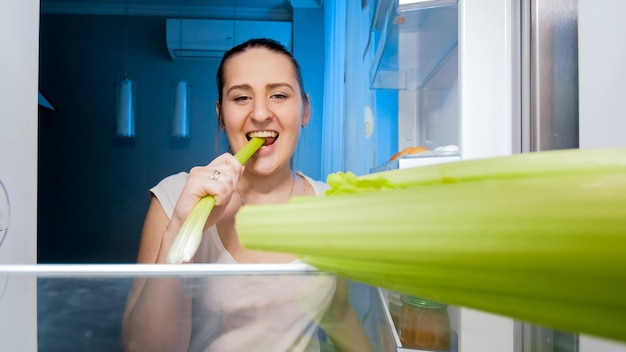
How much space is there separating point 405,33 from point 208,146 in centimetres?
127

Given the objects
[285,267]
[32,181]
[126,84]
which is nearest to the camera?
[285,267]

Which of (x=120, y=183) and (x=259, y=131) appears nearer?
(x=259, y=131)

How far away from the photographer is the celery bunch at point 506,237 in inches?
5.0

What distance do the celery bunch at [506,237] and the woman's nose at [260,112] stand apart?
0.77 m

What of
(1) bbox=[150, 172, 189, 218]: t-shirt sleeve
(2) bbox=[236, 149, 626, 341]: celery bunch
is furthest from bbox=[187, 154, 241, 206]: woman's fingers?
(2) bbox=[236, 149, 626, 341]: celery bunch

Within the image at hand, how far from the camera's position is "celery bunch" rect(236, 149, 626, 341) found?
0.13 meters

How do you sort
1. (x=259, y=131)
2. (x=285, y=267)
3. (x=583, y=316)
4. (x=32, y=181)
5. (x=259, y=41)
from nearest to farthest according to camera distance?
(x=583, y=316) < (x=285, y=267) < (x=32, y=181) < (x=259, y=131) < (x=259, y=41)

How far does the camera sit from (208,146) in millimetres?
1674

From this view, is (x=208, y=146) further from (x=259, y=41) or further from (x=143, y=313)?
(x=143, y=313)

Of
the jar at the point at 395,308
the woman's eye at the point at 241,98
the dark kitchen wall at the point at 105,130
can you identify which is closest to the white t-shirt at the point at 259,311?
the jar at the point at 395,308

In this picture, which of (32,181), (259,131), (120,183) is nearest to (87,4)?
(120,183)

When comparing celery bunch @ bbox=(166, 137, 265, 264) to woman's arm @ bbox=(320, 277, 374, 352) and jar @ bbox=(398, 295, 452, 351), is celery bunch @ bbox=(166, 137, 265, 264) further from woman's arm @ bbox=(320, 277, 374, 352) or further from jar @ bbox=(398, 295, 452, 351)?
jar @ bbox=(398, 295, 452, 351)

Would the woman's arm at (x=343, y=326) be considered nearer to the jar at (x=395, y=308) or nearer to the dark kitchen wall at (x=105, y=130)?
the jar at (x=395, y=308)

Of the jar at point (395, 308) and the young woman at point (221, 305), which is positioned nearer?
the young woman at point (221, 305)
